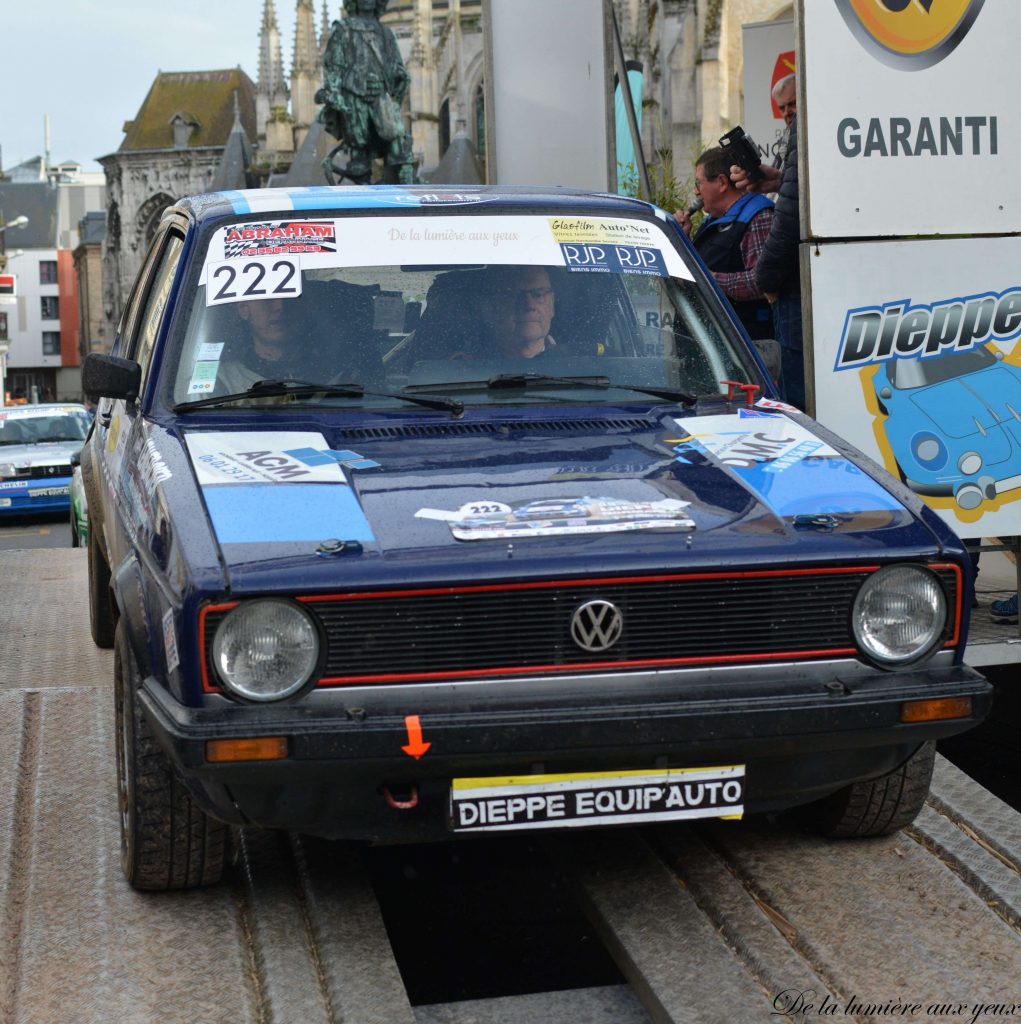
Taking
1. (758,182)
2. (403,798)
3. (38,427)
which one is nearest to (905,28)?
(758,182)

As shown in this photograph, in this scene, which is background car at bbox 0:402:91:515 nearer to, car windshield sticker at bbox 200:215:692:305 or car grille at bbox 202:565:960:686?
car windshield sticker at bbox 200:215:692:305

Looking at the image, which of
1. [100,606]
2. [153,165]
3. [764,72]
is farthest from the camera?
[153,165]

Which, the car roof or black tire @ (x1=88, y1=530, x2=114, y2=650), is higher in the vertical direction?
the car roof

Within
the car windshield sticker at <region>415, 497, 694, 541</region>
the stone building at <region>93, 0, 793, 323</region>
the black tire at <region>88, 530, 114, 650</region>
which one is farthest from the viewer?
the stone building at <region>93, 0, 793, 323</region>

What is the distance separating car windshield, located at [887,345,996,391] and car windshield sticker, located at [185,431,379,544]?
306cm

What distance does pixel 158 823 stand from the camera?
4.11 metres

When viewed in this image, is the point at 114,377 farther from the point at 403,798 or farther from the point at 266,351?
the point at 403,798

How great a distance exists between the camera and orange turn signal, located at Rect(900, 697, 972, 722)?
381cm

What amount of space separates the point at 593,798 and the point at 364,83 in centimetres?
2718

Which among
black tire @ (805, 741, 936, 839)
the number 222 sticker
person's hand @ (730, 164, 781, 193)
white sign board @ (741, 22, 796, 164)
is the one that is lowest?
black tire @ (805, 741, 936, 839)

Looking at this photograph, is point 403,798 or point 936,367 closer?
point 403,798

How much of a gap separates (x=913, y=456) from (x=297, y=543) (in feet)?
12.0

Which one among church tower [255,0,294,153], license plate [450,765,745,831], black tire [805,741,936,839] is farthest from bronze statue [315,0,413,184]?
church tower [255,0,294,153]

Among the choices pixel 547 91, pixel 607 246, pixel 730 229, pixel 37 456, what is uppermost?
pixel 547 91
